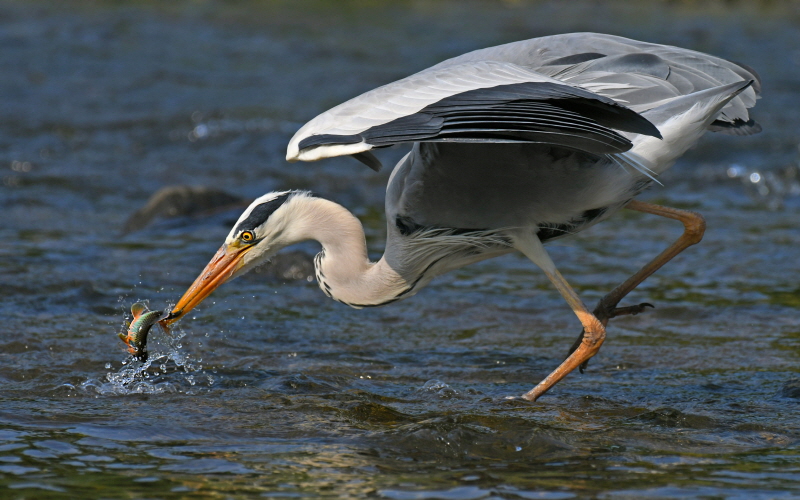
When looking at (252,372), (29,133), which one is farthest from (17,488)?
(29,133)

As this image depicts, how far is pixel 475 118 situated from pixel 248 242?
167 centimetres

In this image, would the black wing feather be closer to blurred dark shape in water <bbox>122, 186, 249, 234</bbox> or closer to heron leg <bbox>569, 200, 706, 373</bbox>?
heron leg <bbox>569, 200, 706, 373</bbox>

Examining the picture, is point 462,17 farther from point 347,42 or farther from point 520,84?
point 520,84

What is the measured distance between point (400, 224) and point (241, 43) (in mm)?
13896

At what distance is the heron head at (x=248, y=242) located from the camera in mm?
5609

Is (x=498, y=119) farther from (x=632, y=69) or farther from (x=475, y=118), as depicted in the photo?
(x=632, y=69)

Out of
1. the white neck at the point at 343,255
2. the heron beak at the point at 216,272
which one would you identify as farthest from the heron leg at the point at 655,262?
the heron beak at the point at 216,272

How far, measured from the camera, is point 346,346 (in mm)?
6672

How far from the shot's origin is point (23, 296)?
7301 mm

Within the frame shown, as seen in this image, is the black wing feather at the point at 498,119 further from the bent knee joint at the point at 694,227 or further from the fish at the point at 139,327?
the bent knee joint at the point at 694,227

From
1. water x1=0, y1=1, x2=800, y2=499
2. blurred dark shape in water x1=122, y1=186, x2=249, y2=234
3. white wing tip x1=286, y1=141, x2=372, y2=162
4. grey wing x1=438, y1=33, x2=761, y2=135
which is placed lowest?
water x1=0, y1=1, x2=800, y2=499

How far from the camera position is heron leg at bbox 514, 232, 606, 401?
553 cm

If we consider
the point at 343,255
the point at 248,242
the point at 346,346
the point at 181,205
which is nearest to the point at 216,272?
the point at 248,242

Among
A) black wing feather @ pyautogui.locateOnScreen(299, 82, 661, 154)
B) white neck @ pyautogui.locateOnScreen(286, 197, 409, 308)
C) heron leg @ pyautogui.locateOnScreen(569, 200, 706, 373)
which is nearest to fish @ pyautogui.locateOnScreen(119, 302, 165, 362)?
white neck @ pyautogui.locateOnScreen(286, 197, 409, 308)
